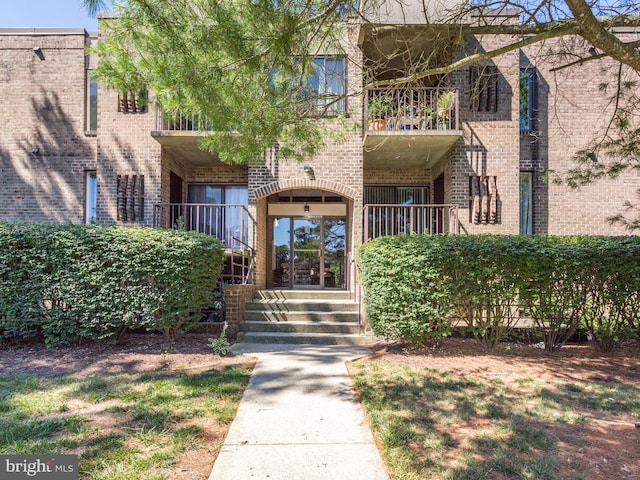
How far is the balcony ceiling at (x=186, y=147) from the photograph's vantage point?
836cm

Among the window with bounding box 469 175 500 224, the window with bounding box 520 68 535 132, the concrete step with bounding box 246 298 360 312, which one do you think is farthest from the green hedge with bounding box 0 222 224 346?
the window with bounding box 520 68 535 132

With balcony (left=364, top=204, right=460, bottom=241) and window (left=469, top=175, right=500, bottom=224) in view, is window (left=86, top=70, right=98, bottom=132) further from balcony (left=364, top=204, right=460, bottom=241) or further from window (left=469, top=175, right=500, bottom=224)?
window (left=469, top=175, right=500, bottom=224)

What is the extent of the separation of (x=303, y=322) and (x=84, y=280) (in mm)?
3695

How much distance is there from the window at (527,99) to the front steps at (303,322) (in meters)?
6.23

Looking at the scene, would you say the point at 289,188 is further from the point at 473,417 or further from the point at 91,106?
the point at 473,417

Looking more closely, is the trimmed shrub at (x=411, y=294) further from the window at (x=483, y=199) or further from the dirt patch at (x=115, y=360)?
the window at (x=483, y=199)

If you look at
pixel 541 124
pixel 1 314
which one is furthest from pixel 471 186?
pixel 1 314

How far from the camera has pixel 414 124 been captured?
865 cm

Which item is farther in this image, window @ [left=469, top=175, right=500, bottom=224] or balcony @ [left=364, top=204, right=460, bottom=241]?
balcony @ [left=364, top=204, right=460, bottom=241]

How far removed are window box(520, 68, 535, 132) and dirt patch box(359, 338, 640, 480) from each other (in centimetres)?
553

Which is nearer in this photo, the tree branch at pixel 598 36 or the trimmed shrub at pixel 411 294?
the tree branch at pixel 598 36

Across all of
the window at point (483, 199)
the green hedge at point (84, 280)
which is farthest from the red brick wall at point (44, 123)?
the window at point (483, 199)

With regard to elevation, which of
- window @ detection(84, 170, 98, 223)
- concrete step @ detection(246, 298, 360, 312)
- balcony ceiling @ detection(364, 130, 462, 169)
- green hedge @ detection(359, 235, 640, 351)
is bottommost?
concrete step @ detection(246, 298, 360, 312)

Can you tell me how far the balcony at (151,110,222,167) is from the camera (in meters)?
8.35
